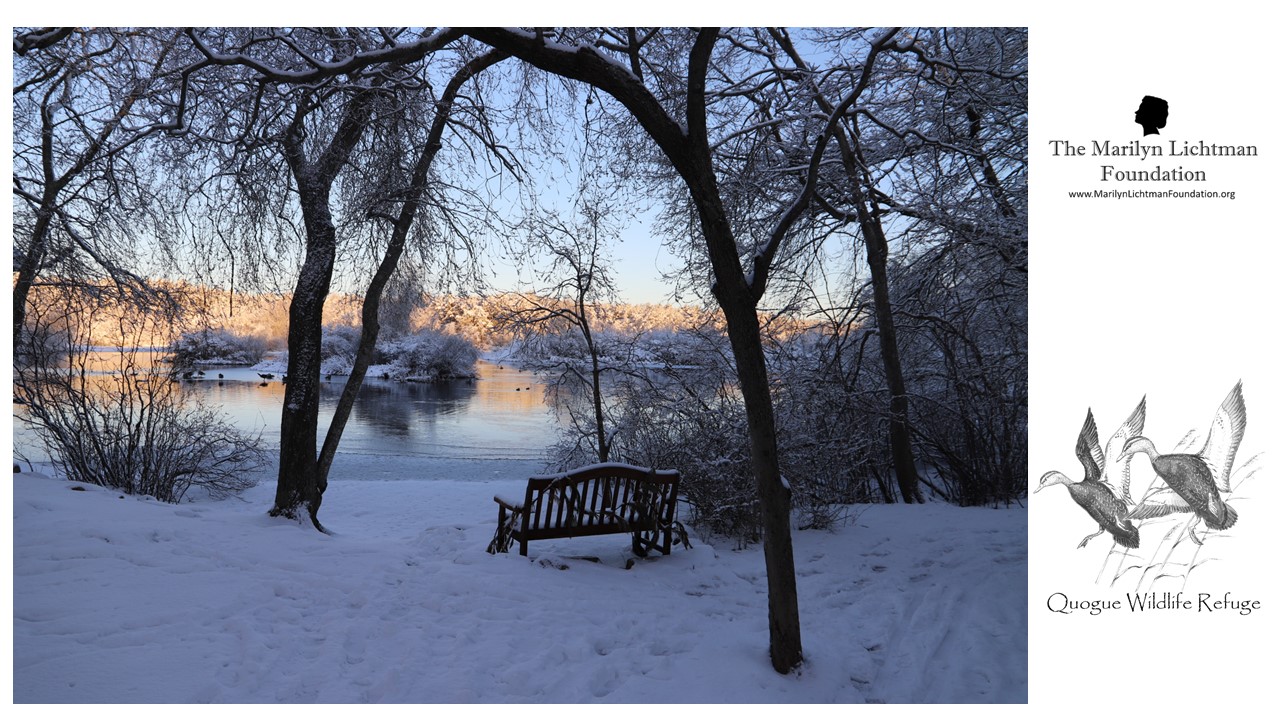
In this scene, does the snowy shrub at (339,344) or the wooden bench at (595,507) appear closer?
the wooden bench at (595,507)

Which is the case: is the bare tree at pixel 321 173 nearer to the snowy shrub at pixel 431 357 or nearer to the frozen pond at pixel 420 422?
the frozen pond at pixel 420 422

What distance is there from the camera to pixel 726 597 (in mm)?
4961

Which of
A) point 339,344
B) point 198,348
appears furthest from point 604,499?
point 339,344

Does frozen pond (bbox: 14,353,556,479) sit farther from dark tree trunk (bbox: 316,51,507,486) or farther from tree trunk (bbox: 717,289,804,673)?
tree trunk (bbox: 717,289,804,673)

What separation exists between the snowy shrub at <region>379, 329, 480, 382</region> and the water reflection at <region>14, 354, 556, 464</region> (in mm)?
599

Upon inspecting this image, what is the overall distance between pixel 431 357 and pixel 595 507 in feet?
81.8

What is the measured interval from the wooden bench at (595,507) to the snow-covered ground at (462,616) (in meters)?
0.20

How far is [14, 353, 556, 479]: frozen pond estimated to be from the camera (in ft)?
49.6

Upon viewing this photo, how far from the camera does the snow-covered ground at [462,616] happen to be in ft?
10.7
